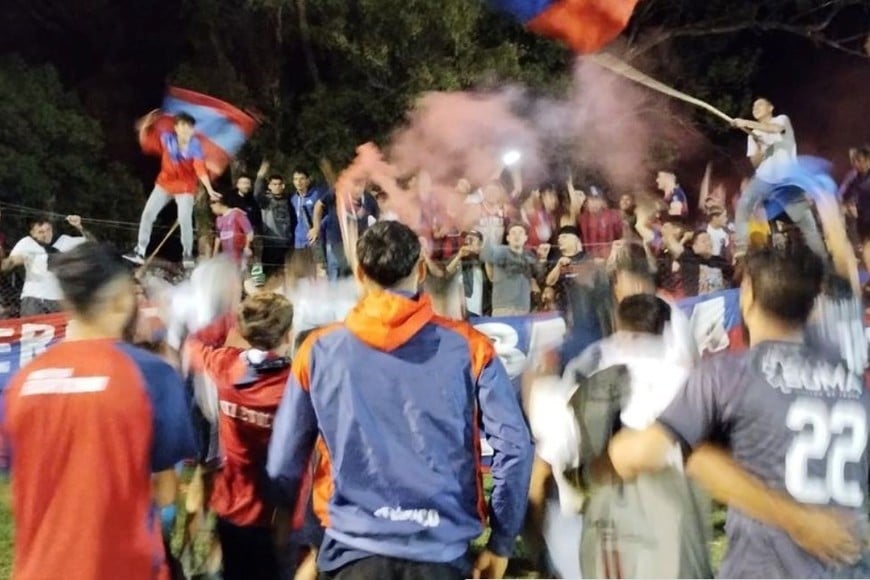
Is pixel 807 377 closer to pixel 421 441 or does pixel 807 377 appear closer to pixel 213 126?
pixel 421 441

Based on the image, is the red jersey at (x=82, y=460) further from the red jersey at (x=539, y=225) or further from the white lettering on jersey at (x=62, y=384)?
the red jersey at (x=539, y=225)

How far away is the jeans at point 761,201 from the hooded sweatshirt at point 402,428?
3.99m

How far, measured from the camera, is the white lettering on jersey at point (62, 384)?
2.92 metres

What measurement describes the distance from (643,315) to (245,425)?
139 centimetres

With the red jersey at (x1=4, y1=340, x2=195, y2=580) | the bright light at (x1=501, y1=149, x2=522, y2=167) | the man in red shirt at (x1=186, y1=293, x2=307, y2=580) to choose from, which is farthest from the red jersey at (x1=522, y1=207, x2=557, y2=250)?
the red jersey at (x1=4, y1=340, x2=195, y2=580)

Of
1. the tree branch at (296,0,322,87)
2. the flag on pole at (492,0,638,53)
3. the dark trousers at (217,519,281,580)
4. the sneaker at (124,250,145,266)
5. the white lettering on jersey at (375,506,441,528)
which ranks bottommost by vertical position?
the dark trousers at (217,519,281,580)

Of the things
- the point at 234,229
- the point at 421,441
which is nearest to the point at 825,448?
the point at 421,441

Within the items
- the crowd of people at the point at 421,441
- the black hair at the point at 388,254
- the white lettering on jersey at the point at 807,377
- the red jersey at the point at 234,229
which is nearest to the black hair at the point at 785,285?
the crowd of people at the point at 421,441

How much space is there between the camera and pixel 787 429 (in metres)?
2.64

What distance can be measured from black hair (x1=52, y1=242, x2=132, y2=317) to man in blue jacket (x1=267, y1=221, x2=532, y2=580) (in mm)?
592

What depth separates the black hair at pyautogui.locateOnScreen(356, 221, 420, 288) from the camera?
304 centimetres

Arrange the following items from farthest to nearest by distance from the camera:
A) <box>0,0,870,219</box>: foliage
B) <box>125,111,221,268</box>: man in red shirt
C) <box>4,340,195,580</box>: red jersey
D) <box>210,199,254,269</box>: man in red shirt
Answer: <box>0,0,870,219</box>: foliage, <box>125,111,221,268</box>: man in red shirt, <box>210,199,254,269</box>: man in red shirt, <box>4,340,195,580</box>: red jersey

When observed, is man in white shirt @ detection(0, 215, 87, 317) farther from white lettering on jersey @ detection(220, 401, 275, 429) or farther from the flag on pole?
white lettering on jersey @ detection(220, 401, 275, 429)

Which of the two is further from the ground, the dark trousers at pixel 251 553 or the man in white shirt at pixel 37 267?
A: the man in white shirt at pixel 37 267
